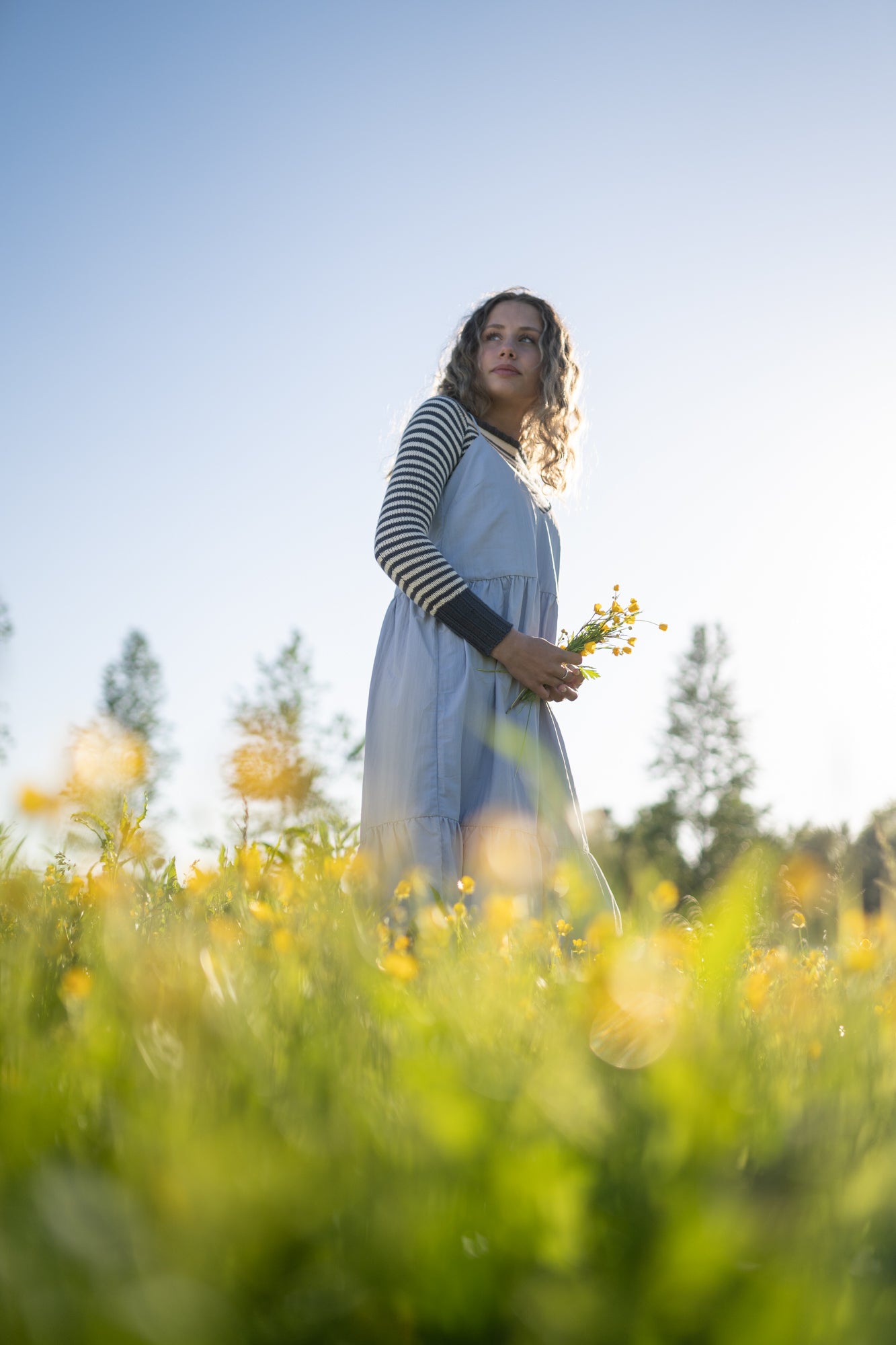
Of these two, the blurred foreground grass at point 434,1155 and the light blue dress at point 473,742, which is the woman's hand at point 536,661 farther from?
the blurred foreground grass at point 434,1155

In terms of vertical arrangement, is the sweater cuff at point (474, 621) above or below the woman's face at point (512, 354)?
below

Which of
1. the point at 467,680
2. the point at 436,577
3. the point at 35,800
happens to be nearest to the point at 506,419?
Result: the point at 436,577

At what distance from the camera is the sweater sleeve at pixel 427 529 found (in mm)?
2949

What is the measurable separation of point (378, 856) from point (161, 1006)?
1889 millimetres

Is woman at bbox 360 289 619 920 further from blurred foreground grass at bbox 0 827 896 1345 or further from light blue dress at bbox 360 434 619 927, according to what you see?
blurred foreground grass at bbox 0 827 896 1345

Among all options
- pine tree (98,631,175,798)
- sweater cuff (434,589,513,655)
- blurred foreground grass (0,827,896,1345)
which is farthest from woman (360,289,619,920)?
pine tree (98,631,175,798)

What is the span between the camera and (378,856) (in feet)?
9.16

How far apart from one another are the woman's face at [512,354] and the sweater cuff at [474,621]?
1176 mm

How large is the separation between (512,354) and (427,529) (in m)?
1.05

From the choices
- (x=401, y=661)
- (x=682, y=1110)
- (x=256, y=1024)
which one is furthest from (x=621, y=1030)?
(x=401, y=661)

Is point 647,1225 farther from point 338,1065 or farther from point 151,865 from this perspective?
point 151,865

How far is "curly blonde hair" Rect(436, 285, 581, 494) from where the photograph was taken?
3773mm

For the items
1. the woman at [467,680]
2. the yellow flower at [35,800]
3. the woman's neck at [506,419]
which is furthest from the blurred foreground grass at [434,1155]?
the woman's neck at [506,419]

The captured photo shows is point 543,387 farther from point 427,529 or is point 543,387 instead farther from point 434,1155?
point 434,1155
